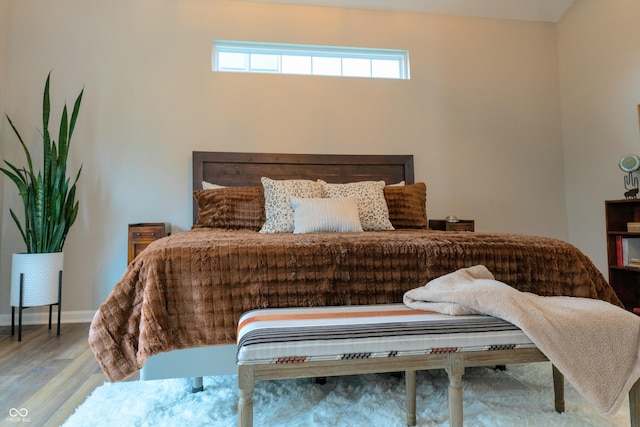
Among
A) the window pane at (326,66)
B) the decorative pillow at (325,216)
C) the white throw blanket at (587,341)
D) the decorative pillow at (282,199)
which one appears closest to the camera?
the white throw blanket at (587,341)

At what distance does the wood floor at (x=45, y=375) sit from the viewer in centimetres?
140

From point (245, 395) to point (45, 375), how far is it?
1532 mm

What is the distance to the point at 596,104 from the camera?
123 inches

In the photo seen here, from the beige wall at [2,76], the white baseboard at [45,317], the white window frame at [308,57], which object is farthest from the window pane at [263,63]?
the white baseboard at [45,317]

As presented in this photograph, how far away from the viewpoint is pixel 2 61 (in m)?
2.73

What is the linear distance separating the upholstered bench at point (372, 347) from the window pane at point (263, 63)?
276cm

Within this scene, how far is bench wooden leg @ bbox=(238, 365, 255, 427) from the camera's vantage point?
2.85 ft

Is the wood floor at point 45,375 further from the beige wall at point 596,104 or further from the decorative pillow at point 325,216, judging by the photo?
the beige wall at point 596,104

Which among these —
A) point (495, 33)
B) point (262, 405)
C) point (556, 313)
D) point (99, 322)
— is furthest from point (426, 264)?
point (495, 33)

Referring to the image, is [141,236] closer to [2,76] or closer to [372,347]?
[2,76]

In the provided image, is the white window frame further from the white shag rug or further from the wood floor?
the white shag rug

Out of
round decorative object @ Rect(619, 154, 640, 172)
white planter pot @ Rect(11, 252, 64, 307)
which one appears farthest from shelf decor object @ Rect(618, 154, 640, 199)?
white planter pot @ Rect(11, 252, 64, 307)

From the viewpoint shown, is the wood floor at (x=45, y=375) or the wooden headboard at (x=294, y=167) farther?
the wooden headboard at (x=294, y=167)

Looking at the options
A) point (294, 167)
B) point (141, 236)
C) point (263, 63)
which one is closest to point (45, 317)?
point (141, 236)
